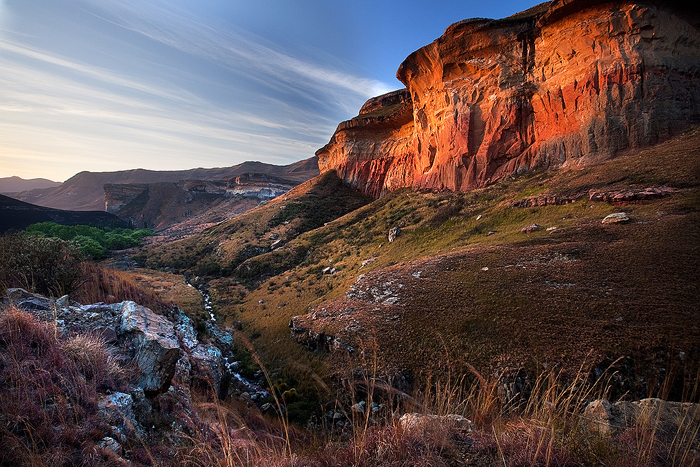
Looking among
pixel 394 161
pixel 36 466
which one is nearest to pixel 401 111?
pixel 394 161

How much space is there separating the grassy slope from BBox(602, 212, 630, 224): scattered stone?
37cm

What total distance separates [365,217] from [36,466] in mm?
31731

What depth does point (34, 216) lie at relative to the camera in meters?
64.3

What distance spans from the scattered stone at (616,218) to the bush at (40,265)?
20365 mm

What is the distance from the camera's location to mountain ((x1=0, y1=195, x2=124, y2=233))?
185ft

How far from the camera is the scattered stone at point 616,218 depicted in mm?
12781

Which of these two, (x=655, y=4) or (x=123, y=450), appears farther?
(x=655, y=4)

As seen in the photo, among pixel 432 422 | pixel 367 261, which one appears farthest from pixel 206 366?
pixel 367 261

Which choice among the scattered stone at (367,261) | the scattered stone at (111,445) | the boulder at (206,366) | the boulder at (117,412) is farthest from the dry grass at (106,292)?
the scattered stone at (367,261)

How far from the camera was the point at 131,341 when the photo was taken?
509cm

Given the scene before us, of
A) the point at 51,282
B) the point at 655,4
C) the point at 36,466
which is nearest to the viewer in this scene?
the point at 36,466

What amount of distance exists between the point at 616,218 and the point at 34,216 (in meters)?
99.8

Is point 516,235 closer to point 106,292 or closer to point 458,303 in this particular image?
point 458,303

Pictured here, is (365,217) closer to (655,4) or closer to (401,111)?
(401,111)
